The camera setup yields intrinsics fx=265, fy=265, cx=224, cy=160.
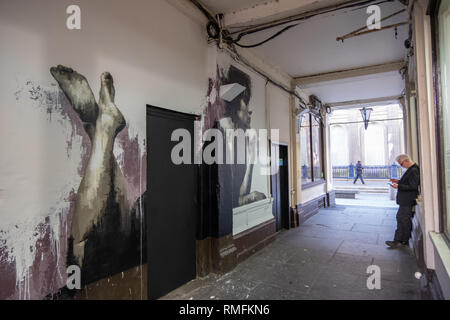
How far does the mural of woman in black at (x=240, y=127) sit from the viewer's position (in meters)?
4.28

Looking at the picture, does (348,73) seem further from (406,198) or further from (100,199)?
(100,199)

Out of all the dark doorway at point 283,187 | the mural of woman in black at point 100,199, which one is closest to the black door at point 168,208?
the mural of woman in black at point 100,199

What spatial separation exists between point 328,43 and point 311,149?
4.36 metres

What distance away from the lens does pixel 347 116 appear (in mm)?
19312

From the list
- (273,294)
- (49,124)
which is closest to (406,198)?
(273,294)

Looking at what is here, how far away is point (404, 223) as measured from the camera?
4.86 metres

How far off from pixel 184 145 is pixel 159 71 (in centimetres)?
96

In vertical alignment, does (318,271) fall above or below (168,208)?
below

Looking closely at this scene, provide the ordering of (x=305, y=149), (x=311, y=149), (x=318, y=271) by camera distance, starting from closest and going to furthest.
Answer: (x=318, y=271)
(x=305, y=149)
(x=311, y=149)

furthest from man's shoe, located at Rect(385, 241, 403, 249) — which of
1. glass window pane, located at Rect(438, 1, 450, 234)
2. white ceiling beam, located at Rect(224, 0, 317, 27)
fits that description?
white ceiling beam, located at Rect(224, 0, 317, 27)

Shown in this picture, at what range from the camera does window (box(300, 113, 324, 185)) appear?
8.02 metres

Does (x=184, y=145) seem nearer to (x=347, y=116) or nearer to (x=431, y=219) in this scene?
(x=431, y=219)

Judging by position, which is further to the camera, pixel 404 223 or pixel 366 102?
pixel 366 102

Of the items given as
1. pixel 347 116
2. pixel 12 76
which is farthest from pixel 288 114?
pixel 347 116
